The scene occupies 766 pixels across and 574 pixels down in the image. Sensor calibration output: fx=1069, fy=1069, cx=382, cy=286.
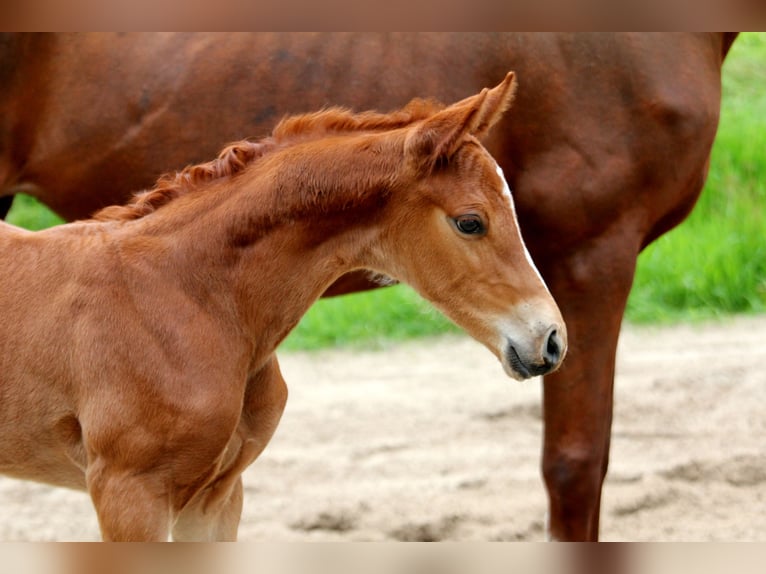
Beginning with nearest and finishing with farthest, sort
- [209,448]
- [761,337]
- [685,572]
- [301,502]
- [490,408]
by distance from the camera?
1. [685,572]
2. [209,448]
3. [301,502]
4. [490,408]
5. [761,337]

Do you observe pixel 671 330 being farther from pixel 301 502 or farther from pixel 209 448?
pixel 209 448

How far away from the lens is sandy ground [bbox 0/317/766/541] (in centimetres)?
455

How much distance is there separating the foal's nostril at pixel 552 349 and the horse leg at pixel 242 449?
0.71m

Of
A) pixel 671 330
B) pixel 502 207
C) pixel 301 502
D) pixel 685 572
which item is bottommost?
pixel 671 330

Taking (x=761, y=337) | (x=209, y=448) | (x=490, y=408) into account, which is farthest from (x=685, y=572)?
(x=761, y=337)

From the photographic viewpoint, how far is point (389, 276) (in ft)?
8.79

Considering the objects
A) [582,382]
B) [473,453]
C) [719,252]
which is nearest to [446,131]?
[582,382]

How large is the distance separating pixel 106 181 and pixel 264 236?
129 centimetres

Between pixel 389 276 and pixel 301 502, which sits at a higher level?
pixel 389 276

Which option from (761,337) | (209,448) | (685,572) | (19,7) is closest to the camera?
(685,572)

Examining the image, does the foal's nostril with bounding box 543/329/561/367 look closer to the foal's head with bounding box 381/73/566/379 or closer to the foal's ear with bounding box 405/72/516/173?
the foal's head with bounding box 381/73/566/379

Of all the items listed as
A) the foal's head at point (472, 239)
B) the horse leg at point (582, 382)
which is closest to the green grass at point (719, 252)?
the horse leg at point (582, 382)

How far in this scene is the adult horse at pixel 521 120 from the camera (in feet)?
11.6

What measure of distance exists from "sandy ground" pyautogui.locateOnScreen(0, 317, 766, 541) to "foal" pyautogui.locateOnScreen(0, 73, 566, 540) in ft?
6.63
